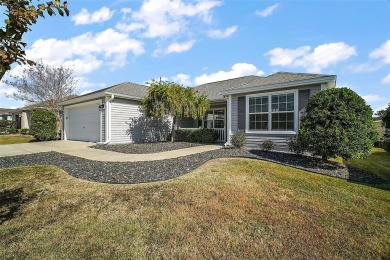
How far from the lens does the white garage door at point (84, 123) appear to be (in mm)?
14516

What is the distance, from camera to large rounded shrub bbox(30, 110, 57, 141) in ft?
52.6

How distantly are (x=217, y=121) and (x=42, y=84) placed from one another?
19295 mm

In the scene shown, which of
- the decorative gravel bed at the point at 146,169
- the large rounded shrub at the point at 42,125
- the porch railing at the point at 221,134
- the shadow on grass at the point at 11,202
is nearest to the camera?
the shadow on grass at the point at 11,202

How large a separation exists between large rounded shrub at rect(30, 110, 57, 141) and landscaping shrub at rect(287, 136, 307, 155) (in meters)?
17.4

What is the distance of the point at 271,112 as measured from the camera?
1044cm

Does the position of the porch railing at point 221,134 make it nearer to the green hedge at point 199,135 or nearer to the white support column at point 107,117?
the green hedge at point 199,135

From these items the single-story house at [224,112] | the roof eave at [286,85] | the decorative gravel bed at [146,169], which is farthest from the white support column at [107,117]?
the roof eave at [286,85]

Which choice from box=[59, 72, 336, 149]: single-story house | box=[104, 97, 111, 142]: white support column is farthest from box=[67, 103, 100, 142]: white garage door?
box=[104, 97, 111, 142]: white support column

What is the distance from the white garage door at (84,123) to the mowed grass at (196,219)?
918 cm

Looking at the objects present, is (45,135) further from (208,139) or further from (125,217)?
(125,217)

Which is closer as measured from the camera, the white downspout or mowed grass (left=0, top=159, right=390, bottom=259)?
mowed grass (left=0, top=159, right=390, bottom=259)

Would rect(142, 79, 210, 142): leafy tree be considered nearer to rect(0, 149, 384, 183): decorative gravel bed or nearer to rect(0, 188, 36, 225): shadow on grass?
rect(0, 149, 384, 183): decorative gravel bed

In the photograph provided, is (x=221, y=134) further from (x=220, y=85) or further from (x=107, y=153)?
(x=107, y=153)

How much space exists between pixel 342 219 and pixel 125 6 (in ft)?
28.5
